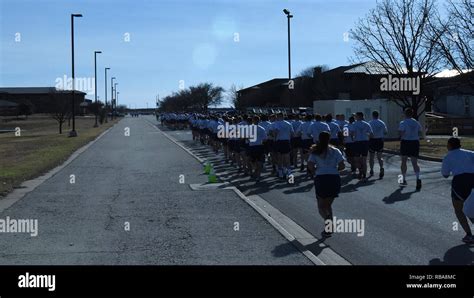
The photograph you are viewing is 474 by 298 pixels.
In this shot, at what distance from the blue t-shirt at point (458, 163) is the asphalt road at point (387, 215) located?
94cm

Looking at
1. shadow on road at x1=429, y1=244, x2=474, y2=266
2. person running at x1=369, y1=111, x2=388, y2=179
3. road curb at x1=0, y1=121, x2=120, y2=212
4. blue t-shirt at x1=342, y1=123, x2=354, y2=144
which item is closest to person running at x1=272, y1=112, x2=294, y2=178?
blue t-shirt at x1=342, y1=123, x2=354, y2=144

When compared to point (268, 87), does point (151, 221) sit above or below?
below

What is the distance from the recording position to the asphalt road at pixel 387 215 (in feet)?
25.9

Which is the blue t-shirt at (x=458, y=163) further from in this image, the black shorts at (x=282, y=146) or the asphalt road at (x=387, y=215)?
the black shorts at (x=282, y=146)

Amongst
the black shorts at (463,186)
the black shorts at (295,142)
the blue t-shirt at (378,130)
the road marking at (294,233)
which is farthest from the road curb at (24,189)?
the blue t-shirt at (378,130)

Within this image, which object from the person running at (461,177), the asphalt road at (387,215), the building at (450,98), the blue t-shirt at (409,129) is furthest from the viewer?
the building at (450,98)

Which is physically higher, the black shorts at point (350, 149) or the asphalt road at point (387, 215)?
the black shorts at point (350, 149)

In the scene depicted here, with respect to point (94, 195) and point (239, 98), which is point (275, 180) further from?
point (239, 98)

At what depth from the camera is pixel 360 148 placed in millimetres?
16406

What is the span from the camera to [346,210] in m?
11.4

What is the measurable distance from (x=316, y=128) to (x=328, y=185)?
338 inches

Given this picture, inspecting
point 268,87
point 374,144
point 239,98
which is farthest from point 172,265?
point 268,87

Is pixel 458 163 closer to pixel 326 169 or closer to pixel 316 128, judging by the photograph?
pixel 326 169

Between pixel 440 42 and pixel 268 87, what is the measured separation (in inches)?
2504
